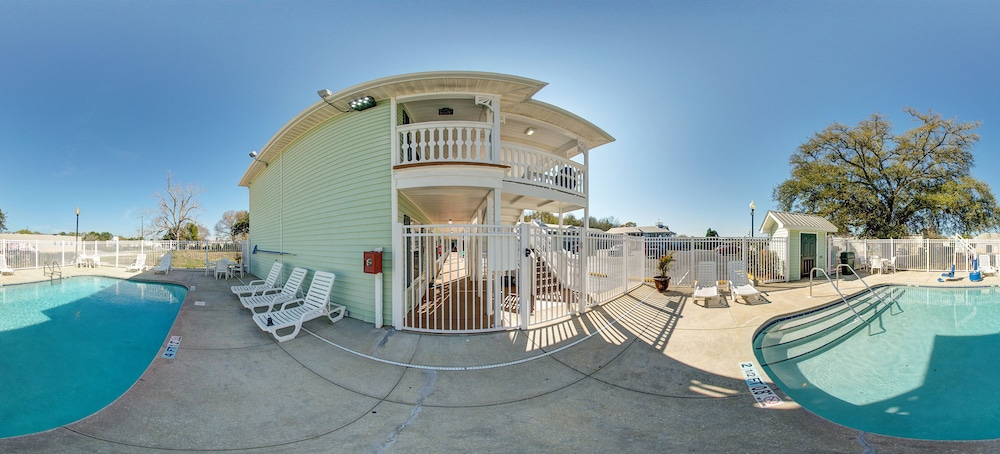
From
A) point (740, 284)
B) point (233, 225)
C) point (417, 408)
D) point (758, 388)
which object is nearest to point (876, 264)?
point (740, 284)

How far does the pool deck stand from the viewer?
3021 millimetres

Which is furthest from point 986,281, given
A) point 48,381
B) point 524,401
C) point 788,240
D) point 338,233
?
Result: point 48,381

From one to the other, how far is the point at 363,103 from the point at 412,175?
1.89m

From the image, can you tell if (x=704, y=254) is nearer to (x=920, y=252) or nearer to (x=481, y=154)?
(x=481, y=154)

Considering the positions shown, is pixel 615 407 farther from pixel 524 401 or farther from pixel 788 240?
pixel 788 240

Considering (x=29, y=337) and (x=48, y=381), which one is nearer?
(x=48, y=381)

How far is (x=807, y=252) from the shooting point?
13438 millimetres

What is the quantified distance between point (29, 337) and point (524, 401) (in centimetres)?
976

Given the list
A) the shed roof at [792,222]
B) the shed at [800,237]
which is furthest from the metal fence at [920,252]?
the shed roof at [792,222]

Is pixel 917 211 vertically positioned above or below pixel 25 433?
above

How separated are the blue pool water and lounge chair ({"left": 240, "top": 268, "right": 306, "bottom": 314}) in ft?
4.96

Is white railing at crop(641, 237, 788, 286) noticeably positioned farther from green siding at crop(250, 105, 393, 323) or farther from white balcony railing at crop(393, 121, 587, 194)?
green siding at crop(250, 105, 393, 323)

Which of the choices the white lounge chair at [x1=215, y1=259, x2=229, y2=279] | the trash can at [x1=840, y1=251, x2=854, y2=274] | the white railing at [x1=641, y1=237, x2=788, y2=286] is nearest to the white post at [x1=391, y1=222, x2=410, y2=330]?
the white railing at [x1=641, y1=237, x2=788, y2=286]

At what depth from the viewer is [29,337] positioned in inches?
249
